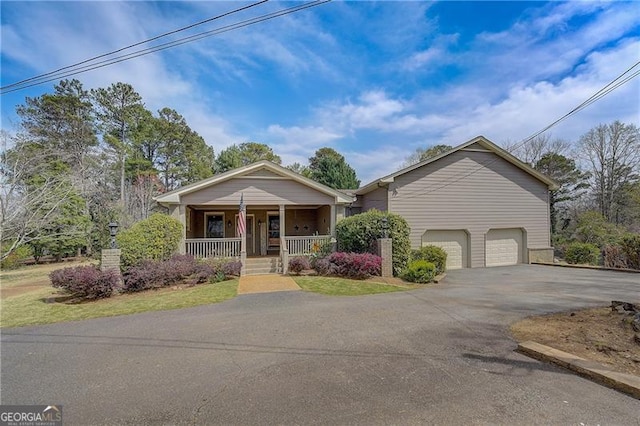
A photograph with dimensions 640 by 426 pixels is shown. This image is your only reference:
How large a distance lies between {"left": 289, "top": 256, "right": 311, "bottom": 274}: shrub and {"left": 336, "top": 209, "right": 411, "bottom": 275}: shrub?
2229 mm

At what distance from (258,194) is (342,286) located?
242 inches

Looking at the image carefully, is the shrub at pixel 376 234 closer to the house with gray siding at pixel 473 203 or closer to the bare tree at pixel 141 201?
the house with gray siding at pixel 473 203

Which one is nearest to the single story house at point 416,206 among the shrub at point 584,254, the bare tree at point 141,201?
the shrub at point 584,254

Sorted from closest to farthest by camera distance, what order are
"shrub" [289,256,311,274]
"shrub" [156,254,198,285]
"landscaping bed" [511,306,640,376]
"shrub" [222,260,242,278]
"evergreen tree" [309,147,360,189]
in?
1. "landscaping bed" [511,306,640,376]
2. "shrub" [156,254,198,285]
3. "shrub" [222,260,242,278]
4. "shrub" [289,256,311,274]
5. "evergreen tree" [309,147,360,189]

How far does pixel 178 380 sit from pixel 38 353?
3.00 meters

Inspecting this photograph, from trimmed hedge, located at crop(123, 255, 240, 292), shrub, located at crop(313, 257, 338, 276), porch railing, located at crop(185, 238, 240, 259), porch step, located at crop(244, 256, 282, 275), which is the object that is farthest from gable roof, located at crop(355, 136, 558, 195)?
trimmed hedge, located at crop(123, 255, 240, 292)

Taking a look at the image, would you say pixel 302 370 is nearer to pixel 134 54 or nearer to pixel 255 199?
pixel 134 54

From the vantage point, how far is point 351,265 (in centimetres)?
1146

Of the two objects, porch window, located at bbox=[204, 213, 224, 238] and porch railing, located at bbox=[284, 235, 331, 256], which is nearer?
porch railing, located at bbox=[284, 235, 331, 256]

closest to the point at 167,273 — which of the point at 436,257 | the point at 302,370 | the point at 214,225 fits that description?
the point at 302,370

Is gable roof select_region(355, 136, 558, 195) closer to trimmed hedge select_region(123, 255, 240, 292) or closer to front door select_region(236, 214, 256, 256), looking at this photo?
front door select_region(236, 214, 256, 256)

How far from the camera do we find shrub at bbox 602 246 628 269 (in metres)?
14.8

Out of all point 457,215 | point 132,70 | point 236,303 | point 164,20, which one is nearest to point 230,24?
point 164,20

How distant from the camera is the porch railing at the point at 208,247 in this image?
1291cm
